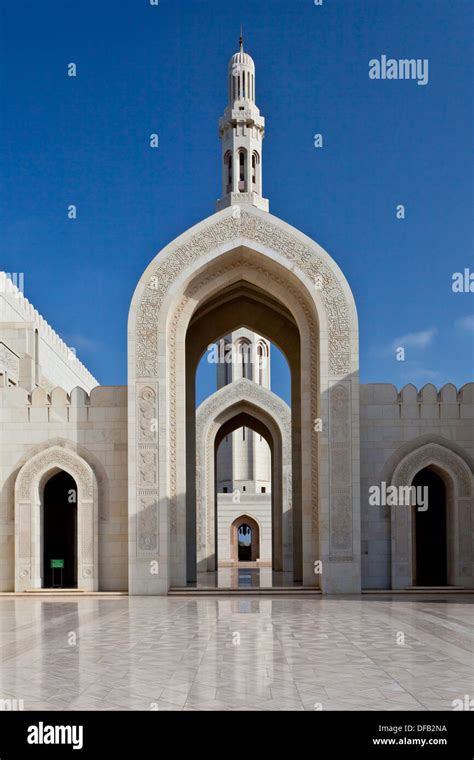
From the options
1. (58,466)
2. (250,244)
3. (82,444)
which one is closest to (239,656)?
(58,466)

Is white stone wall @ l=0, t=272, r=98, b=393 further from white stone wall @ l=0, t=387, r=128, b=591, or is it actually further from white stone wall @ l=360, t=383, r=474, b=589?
white stone wall @ l=360, t=383, r=474, b=589

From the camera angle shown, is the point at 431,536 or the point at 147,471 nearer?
the point at 147,471

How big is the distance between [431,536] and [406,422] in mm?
4241

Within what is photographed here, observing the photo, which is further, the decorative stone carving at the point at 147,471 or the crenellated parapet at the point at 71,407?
the crenellated parapet at the point at 71,407

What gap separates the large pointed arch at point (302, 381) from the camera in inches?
636

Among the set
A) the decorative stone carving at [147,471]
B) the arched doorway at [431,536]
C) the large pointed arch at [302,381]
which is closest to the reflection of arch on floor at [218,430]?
the arched doorway at [431,536]

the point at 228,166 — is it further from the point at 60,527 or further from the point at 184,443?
the point at 60,527

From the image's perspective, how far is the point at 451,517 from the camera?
1688cm

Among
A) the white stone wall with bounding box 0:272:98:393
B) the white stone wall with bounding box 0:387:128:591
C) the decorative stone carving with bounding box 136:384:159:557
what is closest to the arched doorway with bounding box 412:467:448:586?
the decorative stone carving with bounding box 136:384:159:557

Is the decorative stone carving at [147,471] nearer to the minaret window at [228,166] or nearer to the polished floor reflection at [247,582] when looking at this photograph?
the polished floor reflection at [247,582]

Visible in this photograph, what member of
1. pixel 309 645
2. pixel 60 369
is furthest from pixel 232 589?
pixel 60 369

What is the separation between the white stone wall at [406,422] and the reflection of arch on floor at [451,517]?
0.27 metres

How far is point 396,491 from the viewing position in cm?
1672
